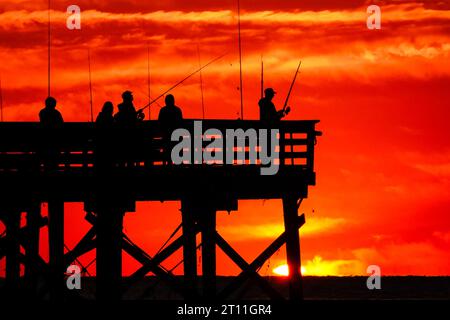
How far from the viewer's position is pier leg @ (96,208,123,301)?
32219 millimetres

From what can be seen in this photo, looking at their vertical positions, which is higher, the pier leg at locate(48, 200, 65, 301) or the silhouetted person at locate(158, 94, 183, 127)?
the silhouetted person at locate(158, 94, 183, 127)

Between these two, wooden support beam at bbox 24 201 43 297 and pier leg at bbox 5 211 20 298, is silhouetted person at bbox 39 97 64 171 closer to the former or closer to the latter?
wooden support beam at bbox 24 201 43 297

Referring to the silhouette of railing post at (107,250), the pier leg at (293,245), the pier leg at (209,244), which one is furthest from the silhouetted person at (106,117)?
the pier leg at (293,245)

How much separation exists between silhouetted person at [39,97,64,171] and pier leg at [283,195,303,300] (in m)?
5.49

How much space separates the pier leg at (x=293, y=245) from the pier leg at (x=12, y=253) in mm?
6976

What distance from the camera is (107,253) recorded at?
106ft

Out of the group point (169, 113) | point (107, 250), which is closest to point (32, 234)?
point (107, 250)

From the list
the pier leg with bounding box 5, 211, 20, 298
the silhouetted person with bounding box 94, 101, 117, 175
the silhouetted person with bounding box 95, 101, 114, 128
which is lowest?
the pier leg with bounding box 5, 211, 20, 298

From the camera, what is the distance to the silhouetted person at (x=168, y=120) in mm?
31297

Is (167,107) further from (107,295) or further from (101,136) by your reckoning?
(107,295)

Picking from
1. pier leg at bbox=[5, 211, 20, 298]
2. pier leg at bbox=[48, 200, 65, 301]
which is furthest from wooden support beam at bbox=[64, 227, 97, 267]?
pier leg at bbox=[5, 211, 20, 298]

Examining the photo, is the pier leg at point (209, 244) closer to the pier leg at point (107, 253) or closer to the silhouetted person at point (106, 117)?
the pier leg at point (107, 253)

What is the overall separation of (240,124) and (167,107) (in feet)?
6.14
